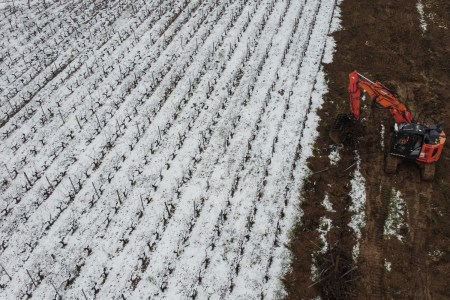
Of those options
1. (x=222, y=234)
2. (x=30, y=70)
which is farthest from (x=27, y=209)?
(x=30, y=70)

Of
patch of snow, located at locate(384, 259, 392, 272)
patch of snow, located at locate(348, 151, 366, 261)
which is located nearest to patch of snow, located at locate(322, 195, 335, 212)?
patch of snow, located at locate(348, 151, 366, 261)

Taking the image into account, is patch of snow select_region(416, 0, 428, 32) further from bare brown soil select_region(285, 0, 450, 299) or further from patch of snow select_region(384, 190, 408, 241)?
patch of snow select_region(384, 190, 408, 241)

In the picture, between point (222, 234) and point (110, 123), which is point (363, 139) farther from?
point (110, 123)

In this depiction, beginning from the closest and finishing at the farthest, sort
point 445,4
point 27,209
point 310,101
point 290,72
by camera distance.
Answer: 1. point 27,209
2. point 310,101
3. point 290,72
4. point 445,4

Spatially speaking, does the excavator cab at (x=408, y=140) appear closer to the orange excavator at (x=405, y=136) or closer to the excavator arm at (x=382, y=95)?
the orange excavator at (x=405, y=136)

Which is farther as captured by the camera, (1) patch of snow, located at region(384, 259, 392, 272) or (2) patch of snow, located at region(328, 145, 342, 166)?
(2) patch of snow, located at region(328, 145, 342, 166)
